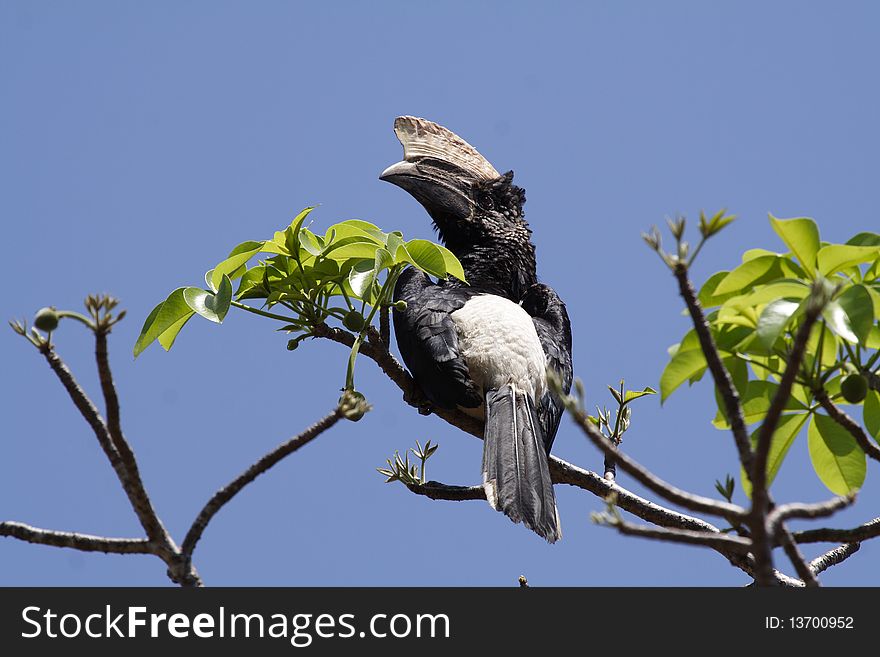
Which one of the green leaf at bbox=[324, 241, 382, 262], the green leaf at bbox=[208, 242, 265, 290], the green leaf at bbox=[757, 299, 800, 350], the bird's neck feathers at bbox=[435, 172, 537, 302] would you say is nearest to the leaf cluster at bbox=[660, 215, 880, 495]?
the green leaf at bbox=[757, 299, 800, 350]

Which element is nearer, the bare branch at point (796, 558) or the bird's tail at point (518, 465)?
the bare branch at point (796, 558)

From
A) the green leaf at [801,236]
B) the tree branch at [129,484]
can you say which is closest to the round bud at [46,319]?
the tree branch at [129,484]

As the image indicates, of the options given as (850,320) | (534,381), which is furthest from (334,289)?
(850,320)

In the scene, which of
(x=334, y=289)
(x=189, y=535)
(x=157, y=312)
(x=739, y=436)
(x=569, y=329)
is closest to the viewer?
(x=739, y=436)

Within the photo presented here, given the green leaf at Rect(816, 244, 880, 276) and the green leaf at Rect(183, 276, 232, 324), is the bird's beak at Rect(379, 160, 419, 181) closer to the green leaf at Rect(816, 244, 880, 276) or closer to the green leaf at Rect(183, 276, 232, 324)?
the green leaf at Rect(183, 276, 232, 324)

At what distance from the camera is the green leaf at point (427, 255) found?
321cm

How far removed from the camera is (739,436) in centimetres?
176

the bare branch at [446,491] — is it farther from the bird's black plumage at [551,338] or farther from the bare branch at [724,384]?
the bare branch at [724,384]

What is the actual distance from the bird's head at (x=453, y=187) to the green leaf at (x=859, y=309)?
118 inches

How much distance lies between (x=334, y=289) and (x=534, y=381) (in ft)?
3.39

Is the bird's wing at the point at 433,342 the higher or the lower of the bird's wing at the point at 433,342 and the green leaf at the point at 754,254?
the higher
